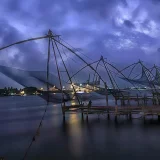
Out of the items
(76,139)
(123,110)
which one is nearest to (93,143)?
(76,139)

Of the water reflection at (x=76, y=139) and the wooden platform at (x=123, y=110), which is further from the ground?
the wooden platform at (x=123, y=110)

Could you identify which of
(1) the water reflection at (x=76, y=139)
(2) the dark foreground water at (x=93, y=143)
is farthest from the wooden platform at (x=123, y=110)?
(1) the water reflection at (x=76, y=139)

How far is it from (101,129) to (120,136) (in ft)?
12.8

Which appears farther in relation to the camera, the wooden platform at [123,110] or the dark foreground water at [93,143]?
the wooden platform at [123,110]

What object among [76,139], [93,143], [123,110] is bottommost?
[93,143]

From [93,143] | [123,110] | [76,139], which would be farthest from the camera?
[123,110]

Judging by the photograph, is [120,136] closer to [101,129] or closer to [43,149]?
[101,129]

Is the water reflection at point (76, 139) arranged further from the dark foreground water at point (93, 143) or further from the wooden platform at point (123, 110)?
the wooden platform at point (123, 110)

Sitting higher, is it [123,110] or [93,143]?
[123,110]

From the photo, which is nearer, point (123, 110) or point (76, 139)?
point (76, 139)

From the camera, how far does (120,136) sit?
23453 mm

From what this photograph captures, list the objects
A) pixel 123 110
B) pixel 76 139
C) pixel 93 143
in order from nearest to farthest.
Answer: pixel 93 143, pixel 76 139, pixel 123 110

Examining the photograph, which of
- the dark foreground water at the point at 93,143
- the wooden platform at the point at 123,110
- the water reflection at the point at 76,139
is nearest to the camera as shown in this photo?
the dark foreground water at the point at 93,143

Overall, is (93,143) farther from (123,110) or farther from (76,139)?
(123,110)
